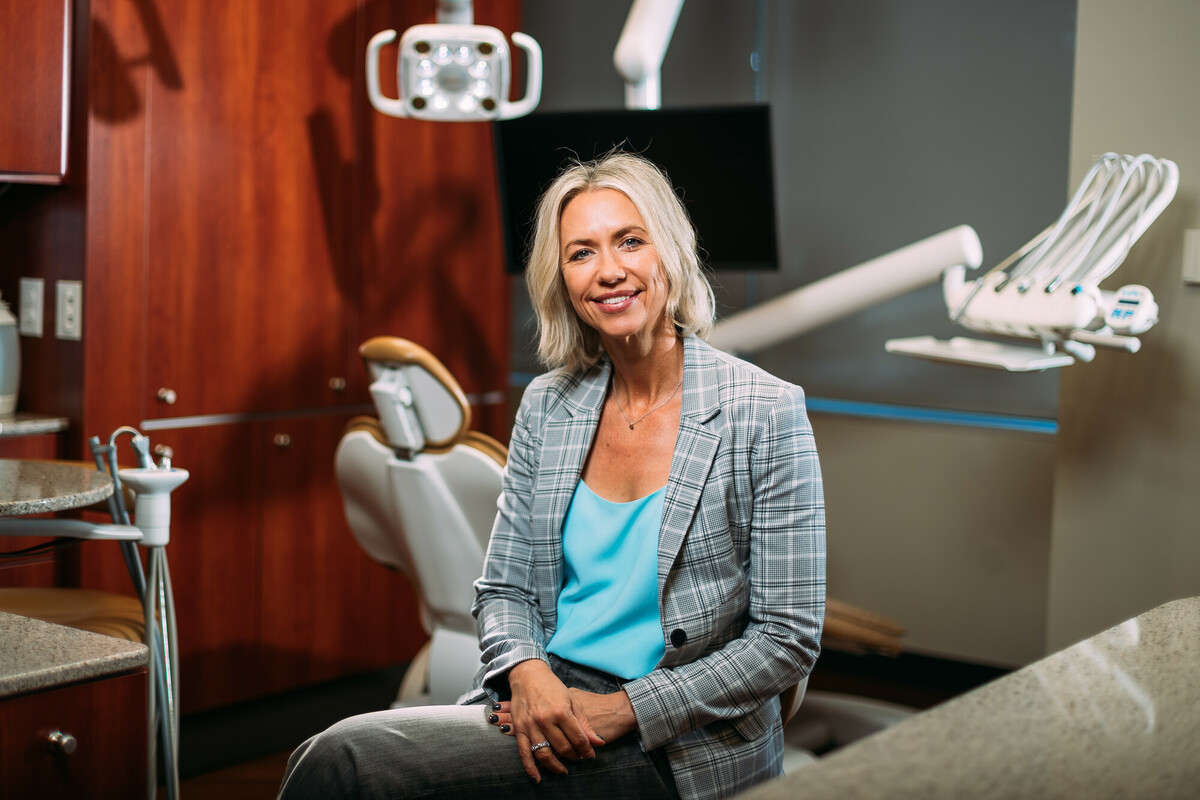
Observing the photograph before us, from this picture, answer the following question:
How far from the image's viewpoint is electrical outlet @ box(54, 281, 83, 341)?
278 centimetres

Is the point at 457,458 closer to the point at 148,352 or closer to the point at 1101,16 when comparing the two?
the point at 148,352

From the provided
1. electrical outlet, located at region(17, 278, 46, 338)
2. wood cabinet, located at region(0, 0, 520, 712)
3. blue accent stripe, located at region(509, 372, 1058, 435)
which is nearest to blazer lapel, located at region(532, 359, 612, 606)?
wood cabinet, located at region(0, 0, 520, 712)

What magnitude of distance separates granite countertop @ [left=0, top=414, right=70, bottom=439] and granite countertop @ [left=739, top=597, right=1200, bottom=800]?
2.30 metres

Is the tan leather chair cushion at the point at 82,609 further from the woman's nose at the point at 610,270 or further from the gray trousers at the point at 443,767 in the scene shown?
the woman's nose at the point at 610,270

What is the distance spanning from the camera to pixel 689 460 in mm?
1587

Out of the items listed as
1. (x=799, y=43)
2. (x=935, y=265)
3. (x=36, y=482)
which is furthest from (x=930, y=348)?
(x=36, y=482)

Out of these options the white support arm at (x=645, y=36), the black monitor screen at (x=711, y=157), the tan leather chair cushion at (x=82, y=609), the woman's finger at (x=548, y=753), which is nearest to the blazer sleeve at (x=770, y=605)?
the woman's finger at (x=548, y=753)

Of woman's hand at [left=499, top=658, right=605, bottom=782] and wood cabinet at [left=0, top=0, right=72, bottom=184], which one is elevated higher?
wood cabinet at [left=0, top=0, right=72, bottom=184]

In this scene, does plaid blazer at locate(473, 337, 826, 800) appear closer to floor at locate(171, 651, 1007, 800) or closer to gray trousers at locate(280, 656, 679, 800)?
gray trousers at locate(280, 656, 679, 800)

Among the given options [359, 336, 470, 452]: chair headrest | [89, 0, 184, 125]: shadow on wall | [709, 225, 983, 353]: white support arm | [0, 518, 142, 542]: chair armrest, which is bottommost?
[0, 518, 142, 542]: chair armrest

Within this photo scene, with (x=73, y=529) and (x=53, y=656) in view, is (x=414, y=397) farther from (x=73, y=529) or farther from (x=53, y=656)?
(x=53, y=656)

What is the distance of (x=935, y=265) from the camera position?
262 centimetres

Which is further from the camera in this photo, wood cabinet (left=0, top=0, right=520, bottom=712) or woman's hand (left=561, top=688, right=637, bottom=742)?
wood cabinet (left=0, top=0, right=520, bottom=712)

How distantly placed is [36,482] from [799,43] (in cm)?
261
